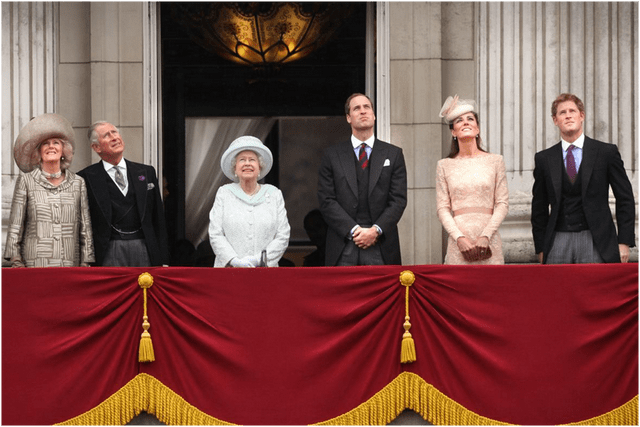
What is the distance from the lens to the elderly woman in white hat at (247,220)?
7.89 meters

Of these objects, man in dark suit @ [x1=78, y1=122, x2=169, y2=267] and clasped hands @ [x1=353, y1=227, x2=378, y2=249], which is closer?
clasped hands @ [x1=353, y1=227, x2=378, y2=249]

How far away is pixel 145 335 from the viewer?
7.30 metres

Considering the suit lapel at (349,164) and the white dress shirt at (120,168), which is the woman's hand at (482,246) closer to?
the suit lapel at (349,164)

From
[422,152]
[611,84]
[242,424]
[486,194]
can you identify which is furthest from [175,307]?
[611,84]

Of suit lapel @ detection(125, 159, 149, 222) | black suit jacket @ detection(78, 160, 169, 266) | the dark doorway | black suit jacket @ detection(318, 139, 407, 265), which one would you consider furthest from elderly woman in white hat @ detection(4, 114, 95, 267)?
the dark doorway

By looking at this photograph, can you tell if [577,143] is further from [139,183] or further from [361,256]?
[139,183]

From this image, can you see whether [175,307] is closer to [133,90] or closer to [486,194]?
[486,194]

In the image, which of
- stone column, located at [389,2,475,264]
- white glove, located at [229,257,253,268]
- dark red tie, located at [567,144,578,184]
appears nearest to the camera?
white glove, located at [229,257,253,268]

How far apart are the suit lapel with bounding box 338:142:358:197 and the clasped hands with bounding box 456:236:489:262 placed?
2.96 feet

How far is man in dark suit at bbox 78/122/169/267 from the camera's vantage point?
26.8ft

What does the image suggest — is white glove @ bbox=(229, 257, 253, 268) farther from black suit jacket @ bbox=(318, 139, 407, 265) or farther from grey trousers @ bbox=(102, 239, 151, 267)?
grey trousers @ bbox=(102, 239, 151, 267)

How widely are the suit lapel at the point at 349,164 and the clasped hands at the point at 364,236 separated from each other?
0.36 m

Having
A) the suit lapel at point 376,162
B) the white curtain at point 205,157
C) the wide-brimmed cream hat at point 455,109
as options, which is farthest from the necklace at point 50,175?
the white curtain at point 205,157

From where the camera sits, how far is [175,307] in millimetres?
7383
